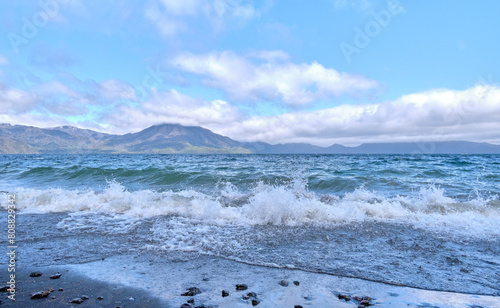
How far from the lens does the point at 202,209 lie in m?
10.2

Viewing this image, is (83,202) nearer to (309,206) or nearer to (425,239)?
(309,206)

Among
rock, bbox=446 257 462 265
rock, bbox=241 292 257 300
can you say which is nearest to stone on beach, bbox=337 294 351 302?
rock, bbox=241 292 257 300

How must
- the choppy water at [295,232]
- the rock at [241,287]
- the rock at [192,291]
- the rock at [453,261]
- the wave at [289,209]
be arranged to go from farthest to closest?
the wave at [289,209] < the rock at [453,261] < the choppy water at [295,232] < the rock at [241,287] < the rock at [192,291]

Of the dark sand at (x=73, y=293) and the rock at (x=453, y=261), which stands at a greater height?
the dark sand at (x=73, y=293)

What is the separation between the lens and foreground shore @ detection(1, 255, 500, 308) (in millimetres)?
3943

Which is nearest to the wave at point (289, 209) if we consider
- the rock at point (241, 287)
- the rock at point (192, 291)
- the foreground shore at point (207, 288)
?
the foreground shore at point (207, 288)

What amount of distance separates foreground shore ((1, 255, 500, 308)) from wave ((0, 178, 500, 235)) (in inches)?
151

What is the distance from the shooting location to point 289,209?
922 centimetres

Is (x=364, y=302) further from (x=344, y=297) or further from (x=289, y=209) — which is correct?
(x=289, y=209)

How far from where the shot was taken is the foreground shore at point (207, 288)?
12.9ft

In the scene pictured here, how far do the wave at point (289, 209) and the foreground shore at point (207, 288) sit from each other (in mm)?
3830

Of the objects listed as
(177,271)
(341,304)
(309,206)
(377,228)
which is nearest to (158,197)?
(309,206)

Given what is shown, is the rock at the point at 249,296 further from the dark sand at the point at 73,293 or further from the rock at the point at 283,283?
the dark sand at the point at 73,293

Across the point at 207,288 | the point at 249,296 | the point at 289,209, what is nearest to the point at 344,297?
the point at 249,296
